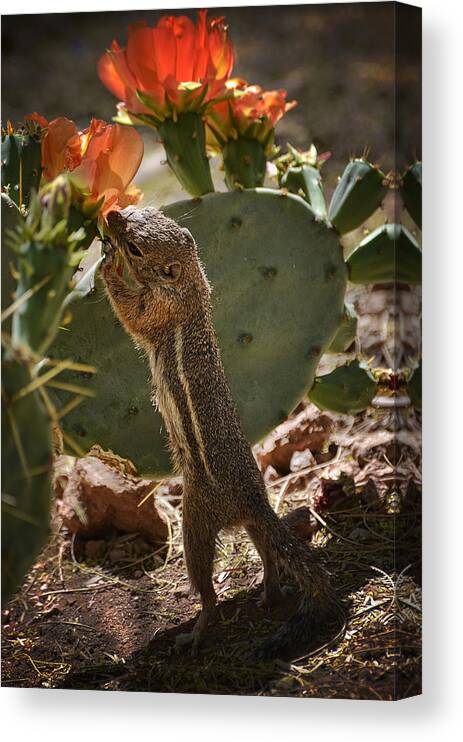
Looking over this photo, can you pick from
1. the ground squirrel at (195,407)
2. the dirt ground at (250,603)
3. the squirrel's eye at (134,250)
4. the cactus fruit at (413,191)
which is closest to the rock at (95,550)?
the dirt ground at (250,603)

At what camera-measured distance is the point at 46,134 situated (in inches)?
129

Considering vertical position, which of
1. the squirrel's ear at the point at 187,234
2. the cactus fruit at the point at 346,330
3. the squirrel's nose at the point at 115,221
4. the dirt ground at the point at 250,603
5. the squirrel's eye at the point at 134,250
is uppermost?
the squirrel's nose at the point at 115,221

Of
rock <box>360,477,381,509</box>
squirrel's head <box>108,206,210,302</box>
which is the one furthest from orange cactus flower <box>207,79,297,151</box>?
rock <box>360,477,381,509</box>

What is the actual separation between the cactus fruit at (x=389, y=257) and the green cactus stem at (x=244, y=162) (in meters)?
0.37

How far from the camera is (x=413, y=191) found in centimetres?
310

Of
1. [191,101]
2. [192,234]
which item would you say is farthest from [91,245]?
[191,101]

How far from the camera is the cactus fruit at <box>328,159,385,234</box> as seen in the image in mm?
3141

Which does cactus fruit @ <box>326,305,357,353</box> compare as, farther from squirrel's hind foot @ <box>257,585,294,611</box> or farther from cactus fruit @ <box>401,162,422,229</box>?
squirrel's hind foot @ <box>257,585,294,611</box>

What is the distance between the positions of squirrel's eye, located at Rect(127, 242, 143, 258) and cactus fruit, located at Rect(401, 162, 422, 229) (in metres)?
0.67

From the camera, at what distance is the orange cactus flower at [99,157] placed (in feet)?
10.4

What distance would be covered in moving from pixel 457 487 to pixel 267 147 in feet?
3.33

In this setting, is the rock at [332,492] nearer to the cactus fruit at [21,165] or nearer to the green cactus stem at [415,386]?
the green cactus stem at [415,386]

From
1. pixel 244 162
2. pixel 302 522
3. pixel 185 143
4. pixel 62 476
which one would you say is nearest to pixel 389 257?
pixel 244 162

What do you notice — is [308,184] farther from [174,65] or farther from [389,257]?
[174,65]
